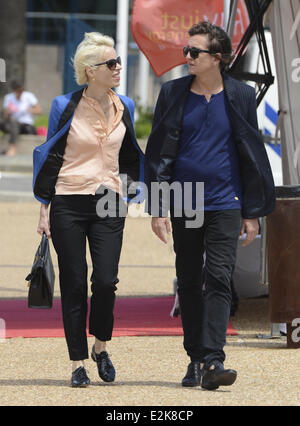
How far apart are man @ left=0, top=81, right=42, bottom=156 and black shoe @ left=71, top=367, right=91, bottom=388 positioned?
16.5 meters

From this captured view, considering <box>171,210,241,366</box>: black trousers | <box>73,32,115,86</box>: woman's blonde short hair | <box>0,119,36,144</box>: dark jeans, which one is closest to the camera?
<box>171,210,241,366</box>: black trousers

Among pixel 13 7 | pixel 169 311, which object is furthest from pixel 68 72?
pixel 169 311

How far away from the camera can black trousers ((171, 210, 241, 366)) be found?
590 centimetres

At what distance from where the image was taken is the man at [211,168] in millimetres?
5914

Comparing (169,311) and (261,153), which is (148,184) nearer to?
(261,153)

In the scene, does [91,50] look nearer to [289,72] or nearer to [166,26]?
[289,72]

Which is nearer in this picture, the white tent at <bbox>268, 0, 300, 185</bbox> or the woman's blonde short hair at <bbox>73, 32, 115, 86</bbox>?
the woman's blonde short hair at <bbox>73, 32, 115, 86</bbox>

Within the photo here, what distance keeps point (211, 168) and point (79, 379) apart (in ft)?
4.14

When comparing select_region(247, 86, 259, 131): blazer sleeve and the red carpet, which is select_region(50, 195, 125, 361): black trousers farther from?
the red carpet

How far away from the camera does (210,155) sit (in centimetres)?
592

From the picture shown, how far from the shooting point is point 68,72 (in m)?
26.2

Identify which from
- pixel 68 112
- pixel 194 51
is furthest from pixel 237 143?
pixel 68 112

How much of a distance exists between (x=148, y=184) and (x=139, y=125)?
18117 millimetres

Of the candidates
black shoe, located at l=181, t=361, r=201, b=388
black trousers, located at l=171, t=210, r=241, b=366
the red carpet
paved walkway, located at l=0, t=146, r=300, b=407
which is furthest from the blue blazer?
the red carpet
